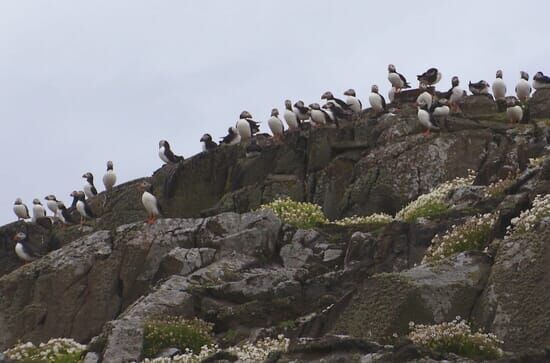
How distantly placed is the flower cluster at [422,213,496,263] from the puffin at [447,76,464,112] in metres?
19.1

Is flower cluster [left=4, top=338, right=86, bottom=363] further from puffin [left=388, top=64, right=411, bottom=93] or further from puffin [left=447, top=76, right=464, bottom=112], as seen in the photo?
puffin [left=388, top=64, right=411, bottom=93]

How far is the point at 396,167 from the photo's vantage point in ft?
133

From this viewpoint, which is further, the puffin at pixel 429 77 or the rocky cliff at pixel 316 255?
the puffin at pixel 429 77

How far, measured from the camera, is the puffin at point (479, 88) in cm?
4762

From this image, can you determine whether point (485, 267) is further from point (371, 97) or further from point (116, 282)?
point (371, 97)

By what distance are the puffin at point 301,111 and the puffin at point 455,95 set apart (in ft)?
19.7

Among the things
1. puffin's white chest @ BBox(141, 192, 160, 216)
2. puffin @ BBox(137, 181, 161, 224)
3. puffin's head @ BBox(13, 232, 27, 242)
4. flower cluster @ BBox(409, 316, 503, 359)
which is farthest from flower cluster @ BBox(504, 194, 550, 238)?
puffin's head @ BBox(13, 232, 27, 242)

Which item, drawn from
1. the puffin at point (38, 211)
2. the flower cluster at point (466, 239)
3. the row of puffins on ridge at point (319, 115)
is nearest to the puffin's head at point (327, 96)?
the row of puffins on ridge at point (319, 115)

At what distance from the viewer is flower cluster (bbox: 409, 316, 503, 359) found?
1800 centimetres

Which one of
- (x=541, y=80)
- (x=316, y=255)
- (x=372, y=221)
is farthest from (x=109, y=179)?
(x=316, y=255)

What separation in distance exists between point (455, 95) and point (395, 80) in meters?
7.59

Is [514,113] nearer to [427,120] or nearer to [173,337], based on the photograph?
[427,120]

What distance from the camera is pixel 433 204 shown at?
33.4m

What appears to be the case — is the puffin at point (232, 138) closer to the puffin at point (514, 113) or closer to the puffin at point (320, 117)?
the puffin at point (320, 117)
